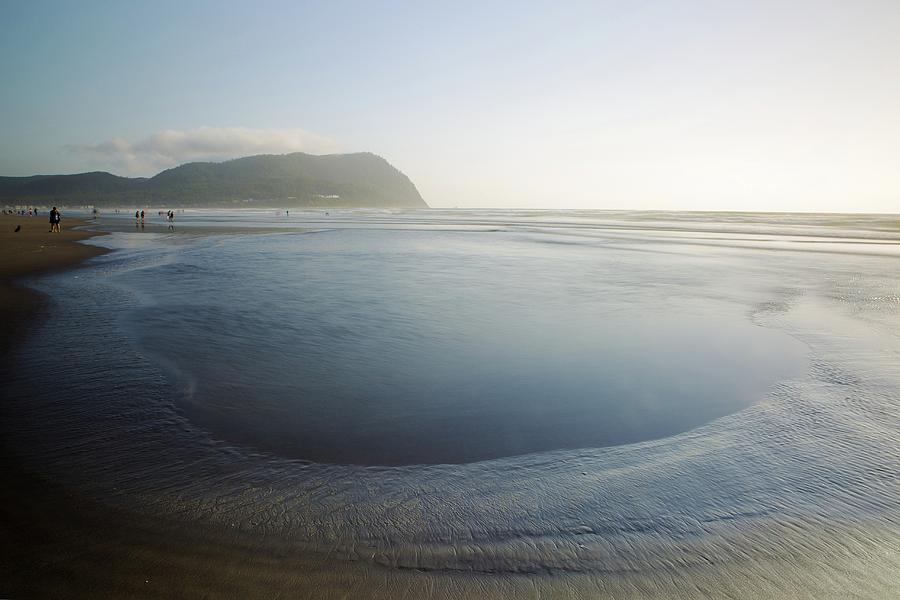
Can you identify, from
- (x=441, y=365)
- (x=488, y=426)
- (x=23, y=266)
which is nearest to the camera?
(x=488, y=426)

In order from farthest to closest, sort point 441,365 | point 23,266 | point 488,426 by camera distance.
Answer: point 23,266
point 441,365
point 488,426

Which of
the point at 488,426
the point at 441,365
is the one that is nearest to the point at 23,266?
the point at 441,365

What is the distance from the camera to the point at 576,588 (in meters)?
3.01

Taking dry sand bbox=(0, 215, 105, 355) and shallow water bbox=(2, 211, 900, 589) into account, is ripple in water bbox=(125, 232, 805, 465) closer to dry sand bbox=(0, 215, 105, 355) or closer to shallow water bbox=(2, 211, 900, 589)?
shallow water bbox=(2, 211, 900, 589)

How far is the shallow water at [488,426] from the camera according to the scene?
3568 mm

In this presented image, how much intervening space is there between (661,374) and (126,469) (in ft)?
22.5

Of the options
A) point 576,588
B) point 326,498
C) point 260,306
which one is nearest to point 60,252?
point 260,306

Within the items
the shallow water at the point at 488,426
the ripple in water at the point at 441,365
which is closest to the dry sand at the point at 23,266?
the shallow water at the point at 488,426

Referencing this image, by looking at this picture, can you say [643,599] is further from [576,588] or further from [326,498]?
[326,498]

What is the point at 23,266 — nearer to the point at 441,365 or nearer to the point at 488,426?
the point at 441,365

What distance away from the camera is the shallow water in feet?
11.7

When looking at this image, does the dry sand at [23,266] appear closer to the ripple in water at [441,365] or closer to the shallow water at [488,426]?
the shallow water at [488,426]

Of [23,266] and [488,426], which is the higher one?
[23,266]

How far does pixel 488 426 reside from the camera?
18.0 ft
